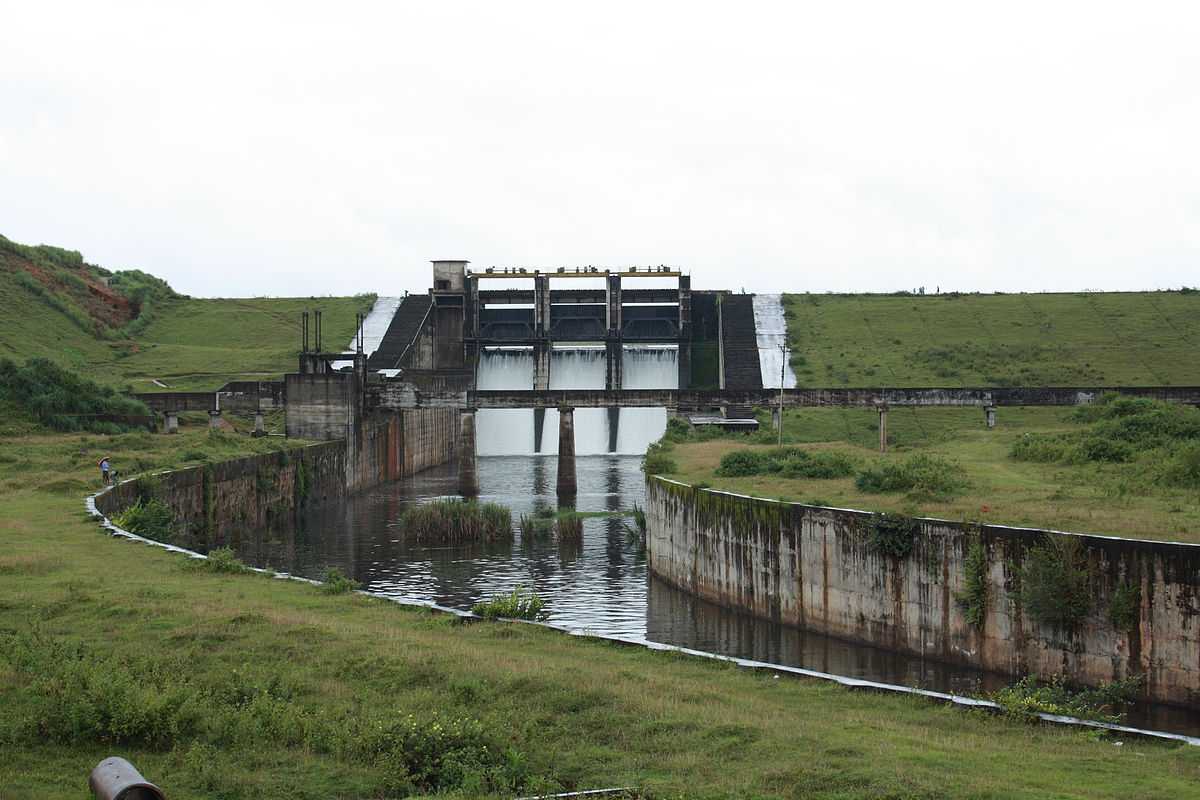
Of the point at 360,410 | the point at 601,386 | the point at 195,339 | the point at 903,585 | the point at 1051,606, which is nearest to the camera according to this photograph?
the point at 1051,606

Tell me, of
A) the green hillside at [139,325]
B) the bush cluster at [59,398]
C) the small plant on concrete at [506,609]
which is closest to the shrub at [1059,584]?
the small plant on concrete at [506,609]

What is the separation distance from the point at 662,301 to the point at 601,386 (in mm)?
11338

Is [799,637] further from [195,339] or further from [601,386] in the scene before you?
[195,339]

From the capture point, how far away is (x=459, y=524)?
171 ft

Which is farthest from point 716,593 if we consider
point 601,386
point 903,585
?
point 601,386

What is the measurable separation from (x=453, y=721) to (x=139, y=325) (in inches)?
4315

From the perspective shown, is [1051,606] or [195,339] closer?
[1051,606]

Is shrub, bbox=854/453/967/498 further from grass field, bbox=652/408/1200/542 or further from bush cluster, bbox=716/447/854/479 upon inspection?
bush cluster, bbox=716/447/854/479

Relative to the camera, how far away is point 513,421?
3962 inches

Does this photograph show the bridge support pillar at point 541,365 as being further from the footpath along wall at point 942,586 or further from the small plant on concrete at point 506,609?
the small plant on concrete at point 506,609

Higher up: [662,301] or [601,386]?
[662,301]

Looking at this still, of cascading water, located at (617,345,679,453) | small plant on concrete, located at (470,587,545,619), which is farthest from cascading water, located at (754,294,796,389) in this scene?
small plant on concrete, located at (470,587,545,619)

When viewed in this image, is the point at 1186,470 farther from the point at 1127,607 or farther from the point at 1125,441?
the point at 1127,607

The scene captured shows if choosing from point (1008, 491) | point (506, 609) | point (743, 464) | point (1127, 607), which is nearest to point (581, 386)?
point (743, 464)
